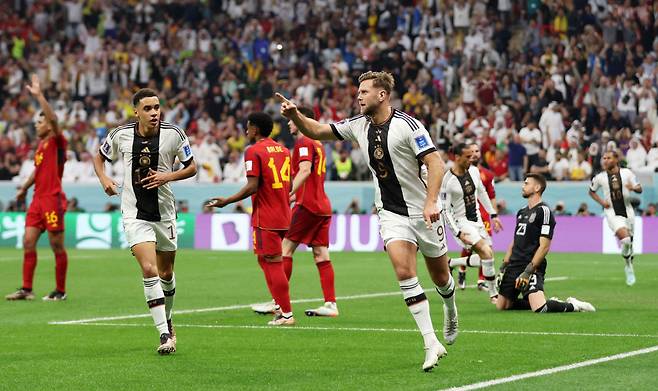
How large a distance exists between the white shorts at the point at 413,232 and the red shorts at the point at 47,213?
323 inches

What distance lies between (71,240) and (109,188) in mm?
22451

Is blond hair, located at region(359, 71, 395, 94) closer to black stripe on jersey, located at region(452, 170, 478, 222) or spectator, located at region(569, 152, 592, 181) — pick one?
black stripe on jersey, located at region(452, 170, 478, 222)

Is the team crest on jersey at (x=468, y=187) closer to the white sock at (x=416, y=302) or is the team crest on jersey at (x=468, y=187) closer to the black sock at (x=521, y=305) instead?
the black sock at (x=521, y=305)

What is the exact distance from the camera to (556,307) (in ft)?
49.8

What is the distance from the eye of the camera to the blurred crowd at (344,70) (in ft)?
106

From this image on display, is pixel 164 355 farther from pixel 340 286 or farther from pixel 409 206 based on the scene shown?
pixel 340 286

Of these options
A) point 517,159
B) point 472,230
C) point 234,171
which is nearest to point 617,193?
point 472,230

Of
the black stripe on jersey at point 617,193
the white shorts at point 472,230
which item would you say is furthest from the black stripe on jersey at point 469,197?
the black stripe on jersey at point 617,193

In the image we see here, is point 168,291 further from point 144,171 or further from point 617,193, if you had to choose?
point 617,193

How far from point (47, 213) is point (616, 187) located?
9.99m

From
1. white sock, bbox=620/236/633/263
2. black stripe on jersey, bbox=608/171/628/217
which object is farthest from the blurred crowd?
white sock, bbox=620/236/633/263

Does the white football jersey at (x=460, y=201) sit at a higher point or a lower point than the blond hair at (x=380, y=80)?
lower

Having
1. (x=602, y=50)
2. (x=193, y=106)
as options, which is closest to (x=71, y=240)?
(x=193, y=106)

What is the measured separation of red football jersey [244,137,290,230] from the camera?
13945 millimetres
